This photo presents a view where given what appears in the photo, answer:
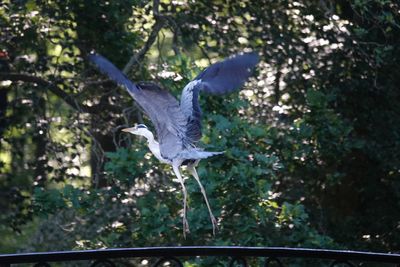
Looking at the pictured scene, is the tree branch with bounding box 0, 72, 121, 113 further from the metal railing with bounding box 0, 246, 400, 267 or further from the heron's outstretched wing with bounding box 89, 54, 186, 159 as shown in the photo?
the metal railing with bounding box 0, 246, 400, 267

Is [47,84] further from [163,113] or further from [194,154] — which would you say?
[194,154]

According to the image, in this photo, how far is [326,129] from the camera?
680cm

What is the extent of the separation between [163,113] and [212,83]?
0.39 metres

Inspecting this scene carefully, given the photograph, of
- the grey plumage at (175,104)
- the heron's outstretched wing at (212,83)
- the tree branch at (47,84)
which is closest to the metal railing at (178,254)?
the grey plumage at (175,104)

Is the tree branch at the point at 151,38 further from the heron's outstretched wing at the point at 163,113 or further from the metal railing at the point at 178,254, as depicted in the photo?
the metal railing at the point at 178,254

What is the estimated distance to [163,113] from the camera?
4395 mm

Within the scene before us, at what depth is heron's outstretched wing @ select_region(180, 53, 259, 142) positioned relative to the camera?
4.44 metres

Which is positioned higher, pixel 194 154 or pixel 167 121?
pixel 167 121

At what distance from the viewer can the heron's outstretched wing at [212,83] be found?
175 inches

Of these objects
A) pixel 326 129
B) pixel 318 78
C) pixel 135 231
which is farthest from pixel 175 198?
pixel 318 78

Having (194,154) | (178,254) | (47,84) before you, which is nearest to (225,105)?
(47,84)

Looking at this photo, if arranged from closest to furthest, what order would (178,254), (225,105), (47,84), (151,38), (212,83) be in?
(178,254), (212,83), (225,105), (151,38), (47,84)

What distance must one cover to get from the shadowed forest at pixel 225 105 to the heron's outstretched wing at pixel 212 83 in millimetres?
1466

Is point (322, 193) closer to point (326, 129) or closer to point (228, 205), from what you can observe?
point (326, 129)
